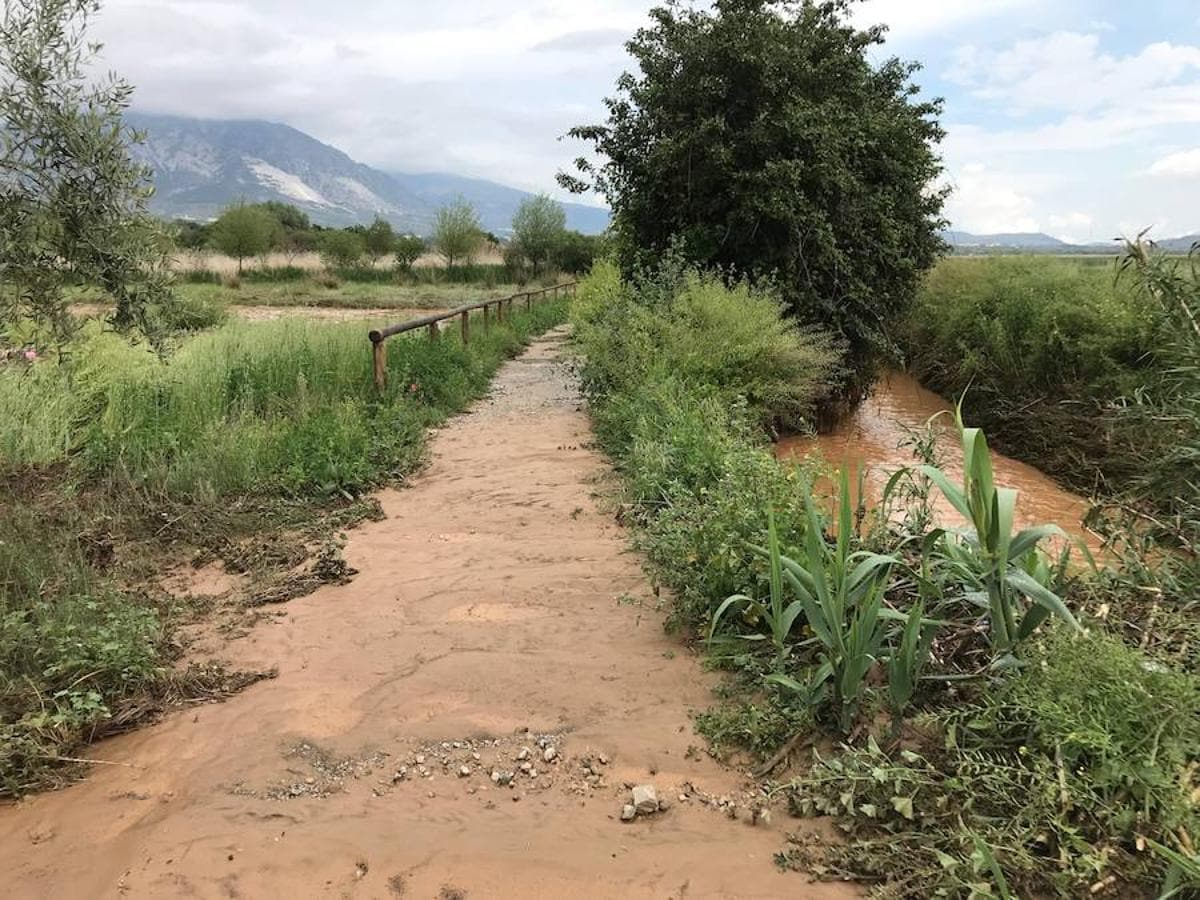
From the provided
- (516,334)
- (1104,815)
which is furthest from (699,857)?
(516,334)

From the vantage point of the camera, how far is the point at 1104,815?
6.57 feet

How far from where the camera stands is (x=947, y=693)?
Result: 2668 mm

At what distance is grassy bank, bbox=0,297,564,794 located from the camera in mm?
3084

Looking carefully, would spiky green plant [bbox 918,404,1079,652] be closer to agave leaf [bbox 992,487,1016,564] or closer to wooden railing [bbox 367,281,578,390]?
agave leaf [bbox 992,487,1016,564]

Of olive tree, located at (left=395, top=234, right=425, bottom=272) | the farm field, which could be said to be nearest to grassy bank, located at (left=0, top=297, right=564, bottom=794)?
the farm field

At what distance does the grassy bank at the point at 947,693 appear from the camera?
1990mm

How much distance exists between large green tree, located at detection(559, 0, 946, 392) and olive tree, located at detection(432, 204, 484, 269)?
38.0 metres

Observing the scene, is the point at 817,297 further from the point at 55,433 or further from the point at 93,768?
the point at 93,768

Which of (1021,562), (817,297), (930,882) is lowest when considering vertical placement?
(930,882)

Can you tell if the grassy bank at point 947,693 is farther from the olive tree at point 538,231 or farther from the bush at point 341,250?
the bush at point 341,250

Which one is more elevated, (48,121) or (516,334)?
(48,121)

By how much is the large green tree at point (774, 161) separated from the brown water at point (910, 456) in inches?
44.6

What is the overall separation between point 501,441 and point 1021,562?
5899 mm

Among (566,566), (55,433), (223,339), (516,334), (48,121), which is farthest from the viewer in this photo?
(516,334)
